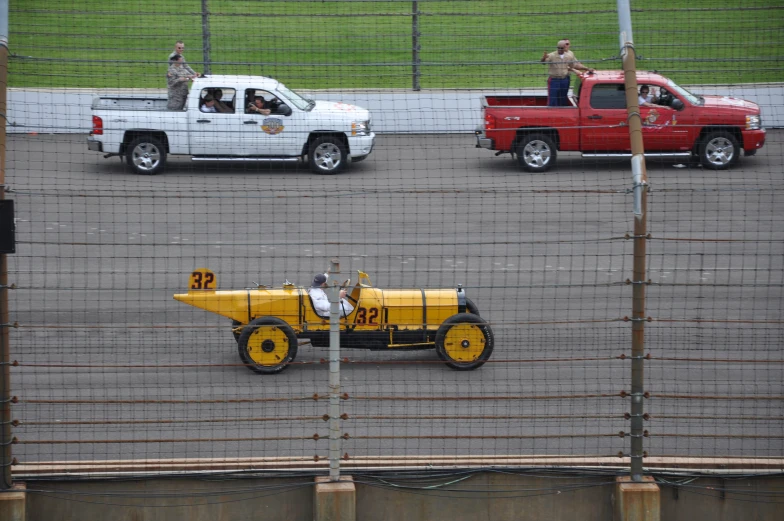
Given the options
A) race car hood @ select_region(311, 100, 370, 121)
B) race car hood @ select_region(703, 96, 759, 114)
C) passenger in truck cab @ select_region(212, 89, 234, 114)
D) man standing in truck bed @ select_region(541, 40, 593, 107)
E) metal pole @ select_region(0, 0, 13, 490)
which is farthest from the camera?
race car hood @ select_region(703, 96, 759, 114)

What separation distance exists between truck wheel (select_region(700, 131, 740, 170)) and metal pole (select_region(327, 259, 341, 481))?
22.9ft

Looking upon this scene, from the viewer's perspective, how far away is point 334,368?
5.52 metres

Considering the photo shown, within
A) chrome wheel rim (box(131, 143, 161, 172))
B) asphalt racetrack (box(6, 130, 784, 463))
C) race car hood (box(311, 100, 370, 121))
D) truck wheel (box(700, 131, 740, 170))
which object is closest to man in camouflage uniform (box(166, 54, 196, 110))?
chrome wheel rim (box(131, 143, 161, 172))

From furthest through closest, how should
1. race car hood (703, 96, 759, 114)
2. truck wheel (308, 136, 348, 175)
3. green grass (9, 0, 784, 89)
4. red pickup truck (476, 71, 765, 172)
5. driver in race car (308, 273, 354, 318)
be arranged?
race car hood (703, 96, 759, 114)
red pickup truck (476, 71, 765, 172)
truck wheel (308, 136, 348, 175)
driver in race car (308, 273, 354, 318)
green grass (9, 0, 784, 89)

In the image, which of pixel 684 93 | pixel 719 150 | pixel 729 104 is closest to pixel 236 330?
pixel 719 150

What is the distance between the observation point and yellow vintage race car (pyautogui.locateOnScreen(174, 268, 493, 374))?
8727 mm

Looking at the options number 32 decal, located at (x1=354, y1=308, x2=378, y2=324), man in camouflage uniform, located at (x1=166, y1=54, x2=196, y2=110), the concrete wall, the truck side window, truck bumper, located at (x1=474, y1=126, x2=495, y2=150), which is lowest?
the concrete wall

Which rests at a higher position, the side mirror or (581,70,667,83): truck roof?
(581,70,667,83): truck roof

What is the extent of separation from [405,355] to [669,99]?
9131mm

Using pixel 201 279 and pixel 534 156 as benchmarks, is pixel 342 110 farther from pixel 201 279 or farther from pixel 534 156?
pixel 201 279

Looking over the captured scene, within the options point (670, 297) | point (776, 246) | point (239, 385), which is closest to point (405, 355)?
point (239, 385)

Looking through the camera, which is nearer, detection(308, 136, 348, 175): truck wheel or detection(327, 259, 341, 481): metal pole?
detection(327, 259, 341, 481): metal pole

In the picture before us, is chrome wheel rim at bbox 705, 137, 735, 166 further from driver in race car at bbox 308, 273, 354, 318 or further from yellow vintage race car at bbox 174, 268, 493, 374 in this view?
driver in race car at bbox 308, 273, 354, 318

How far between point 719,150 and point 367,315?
228 inches
